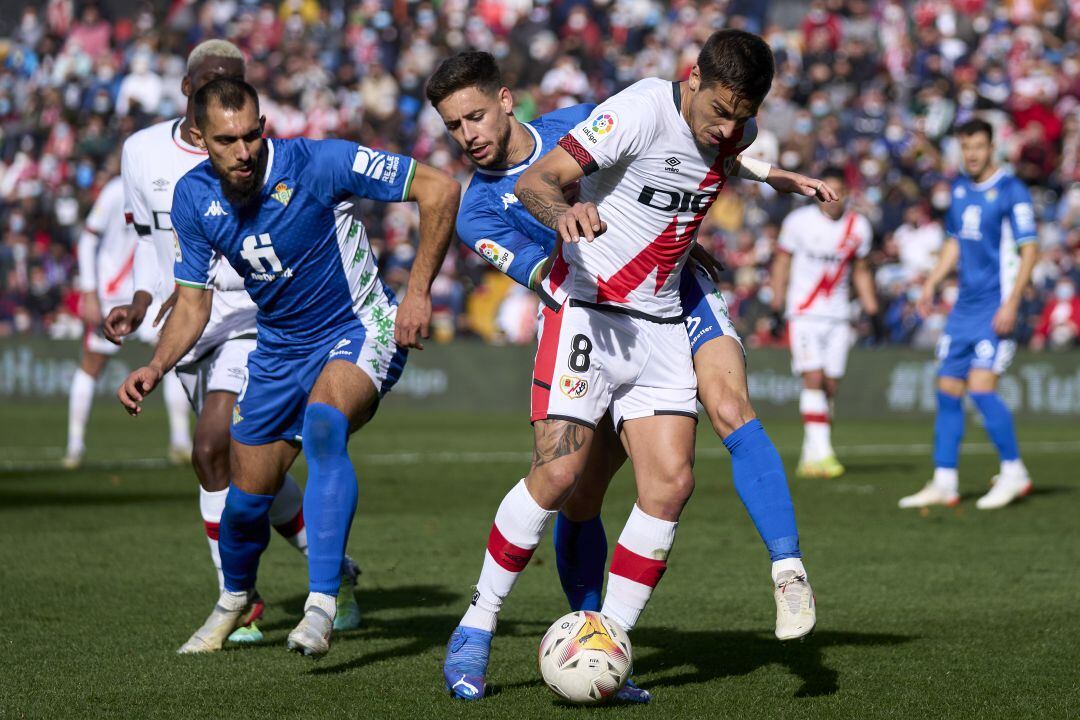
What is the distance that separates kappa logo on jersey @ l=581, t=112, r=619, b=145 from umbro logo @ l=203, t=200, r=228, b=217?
64.0 inches

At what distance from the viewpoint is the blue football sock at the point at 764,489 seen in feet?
16.6

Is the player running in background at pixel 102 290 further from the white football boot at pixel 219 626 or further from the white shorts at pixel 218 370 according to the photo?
the white football boot at pixel 219 626

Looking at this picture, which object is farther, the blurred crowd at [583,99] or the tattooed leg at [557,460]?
the blurred crowd at [583,99]

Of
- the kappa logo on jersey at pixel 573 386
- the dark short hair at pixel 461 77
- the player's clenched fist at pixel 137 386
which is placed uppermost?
the dark short hair at pixel 461 77

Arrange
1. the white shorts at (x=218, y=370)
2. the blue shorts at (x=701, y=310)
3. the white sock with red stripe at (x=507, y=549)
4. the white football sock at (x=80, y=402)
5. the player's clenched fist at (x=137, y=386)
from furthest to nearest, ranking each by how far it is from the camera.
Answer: the white football sock at (x=80, y=402)
the white shorts at (x=218, y=370)
the player's clenched fist at (x=137, y=386)
the blue shorts at (x=701, y=310)
the white sock with red stripe at (x=507, y=549)

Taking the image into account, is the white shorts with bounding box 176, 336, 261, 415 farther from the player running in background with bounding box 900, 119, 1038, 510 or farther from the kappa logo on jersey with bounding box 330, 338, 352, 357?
the player running in background with bounding box 900, 119, 1038, 510

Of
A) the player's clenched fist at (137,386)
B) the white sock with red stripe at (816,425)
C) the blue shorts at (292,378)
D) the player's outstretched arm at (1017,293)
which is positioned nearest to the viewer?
the player's clenched fist at (137,386)

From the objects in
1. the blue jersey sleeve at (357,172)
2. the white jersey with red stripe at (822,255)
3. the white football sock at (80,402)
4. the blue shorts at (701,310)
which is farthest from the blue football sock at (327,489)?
the white football sock at (80,402)

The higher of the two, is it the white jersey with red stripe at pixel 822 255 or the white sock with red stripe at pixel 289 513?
the white jersey with red stripe at pixel 822 255

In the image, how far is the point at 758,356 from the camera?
69.5 ft

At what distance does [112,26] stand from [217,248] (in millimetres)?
26242

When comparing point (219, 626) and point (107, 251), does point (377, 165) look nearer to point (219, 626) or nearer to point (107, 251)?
point (219, 626)

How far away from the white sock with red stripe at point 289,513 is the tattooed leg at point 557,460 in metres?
2.06

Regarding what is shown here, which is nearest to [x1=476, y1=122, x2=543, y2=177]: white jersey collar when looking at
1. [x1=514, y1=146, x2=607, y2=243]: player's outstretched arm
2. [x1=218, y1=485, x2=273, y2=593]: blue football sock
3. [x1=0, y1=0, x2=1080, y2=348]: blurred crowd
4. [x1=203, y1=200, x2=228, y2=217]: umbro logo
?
[x1=514, y1=146, x2=607, y2=243]: player's outstretched arm
